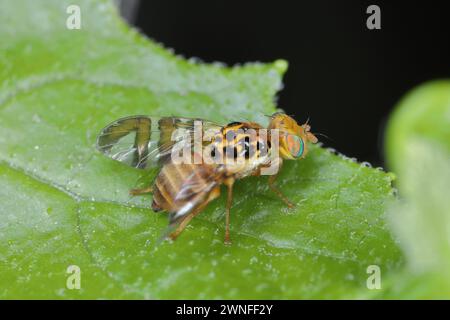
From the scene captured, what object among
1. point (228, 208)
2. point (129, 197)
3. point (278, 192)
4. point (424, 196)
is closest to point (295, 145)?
point (278, 192)

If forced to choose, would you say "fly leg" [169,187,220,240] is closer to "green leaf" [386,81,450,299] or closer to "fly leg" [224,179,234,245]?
"fly leg" [224,179,234,245]

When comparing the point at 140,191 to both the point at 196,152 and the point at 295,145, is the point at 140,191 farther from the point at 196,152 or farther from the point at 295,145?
the point at 295,145

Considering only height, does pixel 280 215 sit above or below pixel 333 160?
below

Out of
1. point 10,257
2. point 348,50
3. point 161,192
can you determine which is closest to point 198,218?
point 161,192

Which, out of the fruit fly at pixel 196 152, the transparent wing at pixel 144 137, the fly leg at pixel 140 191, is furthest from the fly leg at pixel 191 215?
the transparent wing at pixel 144 137

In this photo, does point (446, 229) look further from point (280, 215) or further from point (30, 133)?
point (30, 133)

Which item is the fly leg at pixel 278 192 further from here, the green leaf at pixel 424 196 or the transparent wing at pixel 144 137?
the green leaf at pixel 424 196
